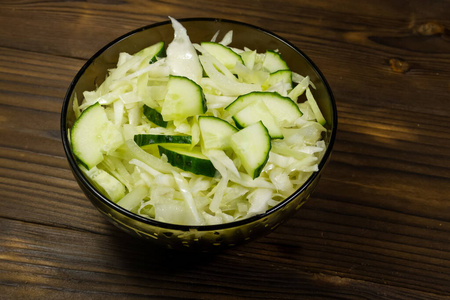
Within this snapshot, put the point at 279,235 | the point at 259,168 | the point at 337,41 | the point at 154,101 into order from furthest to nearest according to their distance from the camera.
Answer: the point at 337,41 < the point at 279,235 < the point at 154,101 < the point at 259,168

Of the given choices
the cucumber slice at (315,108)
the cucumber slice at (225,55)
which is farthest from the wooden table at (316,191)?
the cucumber slice at (225,55)

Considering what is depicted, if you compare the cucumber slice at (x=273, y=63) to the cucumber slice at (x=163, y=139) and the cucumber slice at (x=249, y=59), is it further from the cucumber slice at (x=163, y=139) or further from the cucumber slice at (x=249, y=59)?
the cucumber slice at (x=163, y=139)

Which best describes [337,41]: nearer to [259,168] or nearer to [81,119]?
[259,168]

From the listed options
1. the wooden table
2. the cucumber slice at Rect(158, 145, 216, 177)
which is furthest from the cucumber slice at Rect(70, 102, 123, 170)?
the wooden table

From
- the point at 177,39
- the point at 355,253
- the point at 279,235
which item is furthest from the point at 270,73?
the point at 355,253

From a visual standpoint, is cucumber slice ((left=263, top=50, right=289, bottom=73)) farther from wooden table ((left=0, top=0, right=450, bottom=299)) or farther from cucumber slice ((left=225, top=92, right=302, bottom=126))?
wooden table ((left=0, top=0, right=450, bottom=299))
